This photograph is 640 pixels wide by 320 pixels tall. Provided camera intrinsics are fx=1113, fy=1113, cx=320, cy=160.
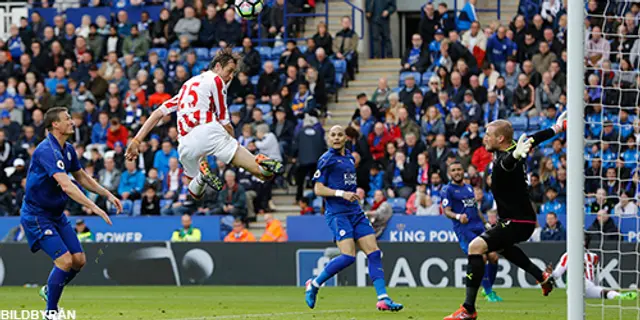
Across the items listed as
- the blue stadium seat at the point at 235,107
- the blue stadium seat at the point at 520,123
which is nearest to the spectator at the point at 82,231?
the blue stadium seat at the point at 235,107

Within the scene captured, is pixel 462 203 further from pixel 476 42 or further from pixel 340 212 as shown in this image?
pixel 476 42

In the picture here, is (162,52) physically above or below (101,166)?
above

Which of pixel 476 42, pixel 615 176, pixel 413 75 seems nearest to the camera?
pixel 615 176

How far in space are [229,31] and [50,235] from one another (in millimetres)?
15518

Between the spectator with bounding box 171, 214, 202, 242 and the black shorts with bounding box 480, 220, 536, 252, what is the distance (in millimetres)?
10945

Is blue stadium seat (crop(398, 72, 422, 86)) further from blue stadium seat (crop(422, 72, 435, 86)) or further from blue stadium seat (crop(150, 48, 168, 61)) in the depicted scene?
blue stadium seat (crop(150, 48, 168, 61))

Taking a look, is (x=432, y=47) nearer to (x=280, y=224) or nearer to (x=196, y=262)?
(x=280, y=224)

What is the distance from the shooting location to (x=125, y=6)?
94.3ft

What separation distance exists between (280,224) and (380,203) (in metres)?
2.23

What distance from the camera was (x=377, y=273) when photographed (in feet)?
43.5

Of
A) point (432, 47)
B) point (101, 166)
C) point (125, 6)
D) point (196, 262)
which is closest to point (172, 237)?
point (196, 262)

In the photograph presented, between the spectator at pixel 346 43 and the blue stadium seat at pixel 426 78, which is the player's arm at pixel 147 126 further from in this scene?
the spectator at pixel 346 43

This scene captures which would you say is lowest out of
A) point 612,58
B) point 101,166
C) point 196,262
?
point 196,262

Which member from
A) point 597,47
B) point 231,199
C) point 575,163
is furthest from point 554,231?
point 575,163
